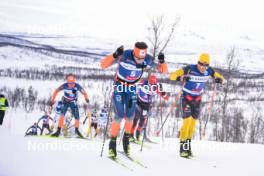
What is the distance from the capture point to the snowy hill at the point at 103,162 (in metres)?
5.93

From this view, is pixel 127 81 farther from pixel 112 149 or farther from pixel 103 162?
pixel 103 162

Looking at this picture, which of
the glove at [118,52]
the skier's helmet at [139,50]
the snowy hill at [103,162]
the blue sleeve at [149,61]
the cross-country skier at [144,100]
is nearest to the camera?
the snowy hill at [103,162]

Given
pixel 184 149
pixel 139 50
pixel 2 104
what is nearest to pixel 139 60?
pixel 139 50

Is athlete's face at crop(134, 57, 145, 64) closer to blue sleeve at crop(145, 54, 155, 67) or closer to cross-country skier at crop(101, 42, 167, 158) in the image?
cross-country skier at crop(101, 42, 167, 158)

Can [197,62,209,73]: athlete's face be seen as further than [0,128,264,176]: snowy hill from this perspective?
Yes

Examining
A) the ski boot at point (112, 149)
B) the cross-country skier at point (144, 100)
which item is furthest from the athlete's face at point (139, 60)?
the cross-country skier at point (144, 100)

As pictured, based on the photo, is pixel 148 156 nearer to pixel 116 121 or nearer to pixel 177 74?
pixel 116 121

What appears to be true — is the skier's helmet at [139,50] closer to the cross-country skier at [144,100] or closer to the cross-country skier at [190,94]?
the cross-country skier at [190,94]

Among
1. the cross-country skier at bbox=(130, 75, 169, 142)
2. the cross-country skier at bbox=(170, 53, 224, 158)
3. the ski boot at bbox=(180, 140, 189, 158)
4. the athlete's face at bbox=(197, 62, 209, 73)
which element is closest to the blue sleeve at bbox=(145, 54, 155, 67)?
the cross-country skier at bbox=(170, 53, 224, 158)

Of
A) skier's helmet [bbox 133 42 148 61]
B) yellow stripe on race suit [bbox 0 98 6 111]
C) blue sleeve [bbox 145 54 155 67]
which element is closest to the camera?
skier's helmet [bbox 133 42 148 61]

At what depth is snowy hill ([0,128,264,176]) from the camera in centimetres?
593

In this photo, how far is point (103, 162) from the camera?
265 inches

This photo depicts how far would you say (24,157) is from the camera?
6.56m

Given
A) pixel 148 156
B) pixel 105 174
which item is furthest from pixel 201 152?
pixel 105 174
